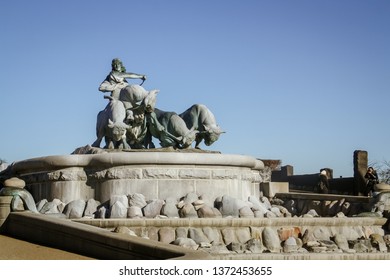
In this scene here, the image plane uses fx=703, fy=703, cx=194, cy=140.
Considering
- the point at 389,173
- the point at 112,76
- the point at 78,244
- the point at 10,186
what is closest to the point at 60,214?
the point at 10,186

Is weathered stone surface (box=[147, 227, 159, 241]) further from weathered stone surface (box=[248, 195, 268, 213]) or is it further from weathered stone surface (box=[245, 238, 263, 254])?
weathered stone surface (box=[248, 195, 268, 213])

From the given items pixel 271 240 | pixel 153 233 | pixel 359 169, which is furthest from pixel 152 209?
pixel 359 169

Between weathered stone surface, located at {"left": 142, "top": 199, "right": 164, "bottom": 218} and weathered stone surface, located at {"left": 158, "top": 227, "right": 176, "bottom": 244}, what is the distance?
5.49ft

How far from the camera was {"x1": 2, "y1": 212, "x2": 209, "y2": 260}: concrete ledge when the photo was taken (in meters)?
8.32

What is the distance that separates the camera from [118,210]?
44.7ft

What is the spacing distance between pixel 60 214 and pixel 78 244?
13.1ft

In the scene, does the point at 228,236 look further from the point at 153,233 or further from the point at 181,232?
the point at 153,233

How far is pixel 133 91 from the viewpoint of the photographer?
1719 cm

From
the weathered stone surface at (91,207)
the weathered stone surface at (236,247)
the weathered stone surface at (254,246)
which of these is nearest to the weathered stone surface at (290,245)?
the weathered stone surface at (254,246)

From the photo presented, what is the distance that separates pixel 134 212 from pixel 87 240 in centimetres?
391

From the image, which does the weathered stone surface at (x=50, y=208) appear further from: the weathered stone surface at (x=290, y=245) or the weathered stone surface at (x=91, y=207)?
the weathered stone surface at (x=290, y=245)

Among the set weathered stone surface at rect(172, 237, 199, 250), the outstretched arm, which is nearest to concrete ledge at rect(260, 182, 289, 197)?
the outstretched arm

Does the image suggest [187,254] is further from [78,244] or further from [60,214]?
[60,214]

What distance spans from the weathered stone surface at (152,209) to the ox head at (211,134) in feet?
13.0
